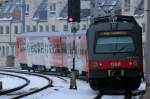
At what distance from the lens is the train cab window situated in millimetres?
26438

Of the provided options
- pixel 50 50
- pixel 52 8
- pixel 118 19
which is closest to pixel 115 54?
pixel 118 19

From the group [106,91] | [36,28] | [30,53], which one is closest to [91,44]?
[106,91]

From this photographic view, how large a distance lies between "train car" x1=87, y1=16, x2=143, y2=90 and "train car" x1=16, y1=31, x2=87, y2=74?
8.79 m

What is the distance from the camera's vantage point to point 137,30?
2664 cm

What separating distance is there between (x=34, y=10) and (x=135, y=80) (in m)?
68.0

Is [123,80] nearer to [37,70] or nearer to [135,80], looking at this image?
[135,80]

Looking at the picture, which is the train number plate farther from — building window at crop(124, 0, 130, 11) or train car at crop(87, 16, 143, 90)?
building window at crop(124, 0, 130, 11)

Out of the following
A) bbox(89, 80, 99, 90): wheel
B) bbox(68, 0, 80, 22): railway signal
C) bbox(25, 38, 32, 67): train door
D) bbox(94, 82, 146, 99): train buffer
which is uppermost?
bbox(68, 0, 80, 22): railway signal

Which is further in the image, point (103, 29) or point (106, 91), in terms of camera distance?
point (106, 91)

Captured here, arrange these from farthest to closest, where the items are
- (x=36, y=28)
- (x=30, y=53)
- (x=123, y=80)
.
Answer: (x=36, y=28), (x=30, y=53), (x=123, y=80)

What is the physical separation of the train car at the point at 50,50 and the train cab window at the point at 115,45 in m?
8.88

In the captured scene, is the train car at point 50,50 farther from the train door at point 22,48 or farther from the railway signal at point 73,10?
the railway signal at point 73,10

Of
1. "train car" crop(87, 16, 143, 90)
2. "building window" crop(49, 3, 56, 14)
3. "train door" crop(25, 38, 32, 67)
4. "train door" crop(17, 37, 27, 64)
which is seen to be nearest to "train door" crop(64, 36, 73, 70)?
"train door" crop(25, 38, 32, 67)

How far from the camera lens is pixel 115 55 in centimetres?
2630
